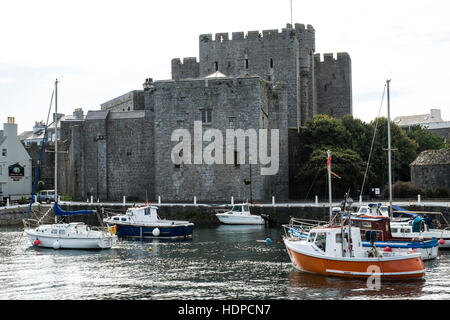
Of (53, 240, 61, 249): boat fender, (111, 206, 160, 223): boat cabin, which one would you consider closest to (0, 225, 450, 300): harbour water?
(53, 240, 61, 249): boat fender

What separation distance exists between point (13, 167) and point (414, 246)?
36664 mm

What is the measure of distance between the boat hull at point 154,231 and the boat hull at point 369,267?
10733 millimetres

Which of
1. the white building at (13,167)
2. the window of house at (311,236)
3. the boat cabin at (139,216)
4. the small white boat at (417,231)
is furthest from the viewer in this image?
the white building at (13,167)

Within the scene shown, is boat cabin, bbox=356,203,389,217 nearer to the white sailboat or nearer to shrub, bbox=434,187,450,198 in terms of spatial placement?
shrub, bbox=434,187,450,198

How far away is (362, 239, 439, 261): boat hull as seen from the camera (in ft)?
70.5

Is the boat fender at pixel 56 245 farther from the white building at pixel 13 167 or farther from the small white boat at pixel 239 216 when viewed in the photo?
the white building at pixel 13 167

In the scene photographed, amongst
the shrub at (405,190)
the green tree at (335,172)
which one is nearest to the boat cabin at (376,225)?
the shrub at (405,190)

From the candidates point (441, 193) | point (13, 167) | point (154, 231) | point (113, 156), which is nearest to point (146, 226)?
point (154, 231)

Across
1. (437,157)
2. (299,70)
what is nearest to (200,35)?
(299,70)

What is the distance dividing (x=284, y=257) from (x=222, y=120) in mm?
18386

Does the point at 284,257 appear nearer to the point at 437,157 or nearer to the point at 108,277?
the point at 108,277

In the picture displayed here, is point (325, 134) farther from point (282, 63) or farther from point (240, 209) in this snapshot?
point (240, 209)

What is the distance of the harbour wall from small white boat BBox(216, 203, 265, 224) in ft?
2.32

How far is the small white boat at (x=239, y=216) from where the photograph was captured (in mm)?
35656
